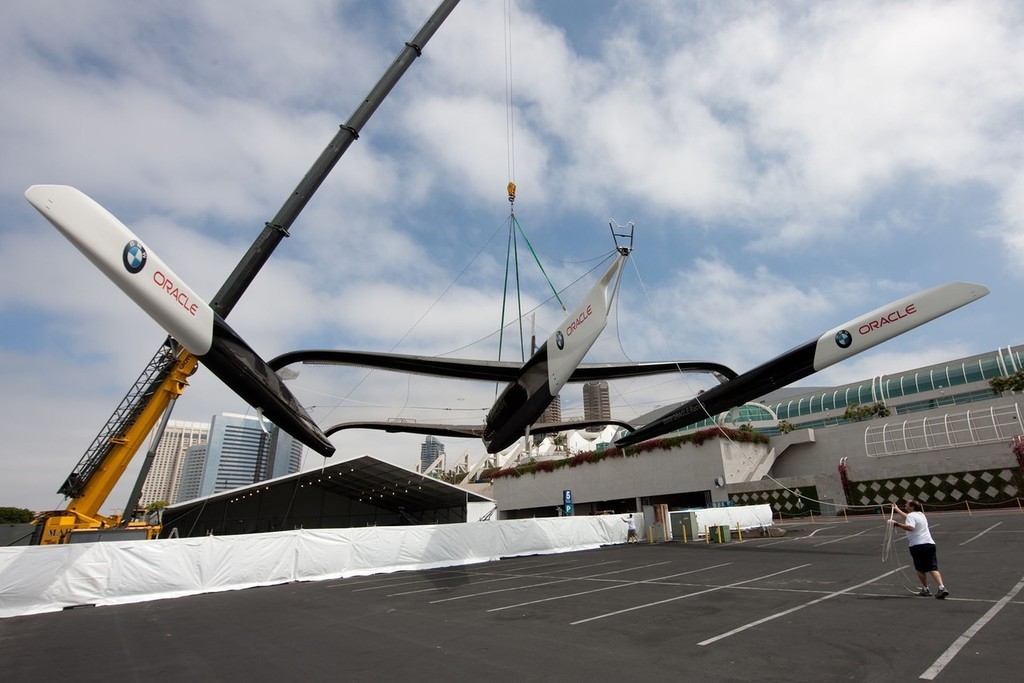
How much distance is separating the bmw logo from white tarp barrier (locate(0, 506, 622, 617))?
33.6 ft

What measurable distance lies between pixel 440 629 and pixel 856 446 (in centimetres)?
3893

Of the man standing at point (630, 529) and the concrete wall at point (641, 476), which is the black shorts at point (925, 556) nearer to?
the man standing at point (630, 529)

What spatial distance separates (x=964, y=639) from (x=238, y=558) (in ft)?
57.7

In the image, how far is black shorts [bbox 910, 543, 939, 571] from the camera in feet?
25.1

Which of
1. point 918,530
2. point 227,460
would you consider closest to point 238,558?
point 918,530

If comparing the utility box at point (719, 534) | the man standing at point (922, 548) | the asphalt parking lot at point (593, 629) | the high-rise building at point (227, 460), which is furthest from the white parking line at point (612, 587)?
the high-rise building at point (227, 460)

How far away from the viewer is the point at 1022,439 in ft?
89.9

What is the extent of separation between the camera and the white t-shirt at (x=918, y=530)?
25.0 feet

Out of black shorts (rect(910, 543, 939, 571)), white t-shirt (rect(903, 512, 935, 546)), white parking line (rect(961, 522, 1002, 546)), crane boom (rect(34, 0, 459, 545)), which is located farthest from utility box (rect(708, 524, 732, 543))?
crane boom (rect(34, 0, 459, 545))

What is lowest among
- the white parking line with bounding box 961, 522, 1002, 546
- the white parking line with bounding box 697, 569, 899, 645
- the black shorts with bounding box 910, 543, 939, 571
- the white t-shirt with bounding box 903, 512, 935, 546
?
the white parking line with bounding box 697, 569, 899, 645

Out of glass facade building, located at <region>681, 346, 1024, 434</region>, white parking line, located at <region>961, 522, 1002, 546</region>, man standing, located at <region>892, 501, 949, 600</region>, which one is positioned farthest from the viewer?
glass facade building, located at <region>681, 346, 1024, 434</region>

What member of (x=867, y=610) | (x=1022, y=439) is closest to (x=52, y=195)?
(x=867, y=610)

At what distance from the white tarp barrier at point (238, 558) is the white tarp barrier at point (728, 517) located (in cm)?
671

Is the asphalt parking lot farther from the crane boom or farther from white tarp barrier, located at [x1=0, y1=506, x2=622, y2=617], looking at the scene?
the crane boom
